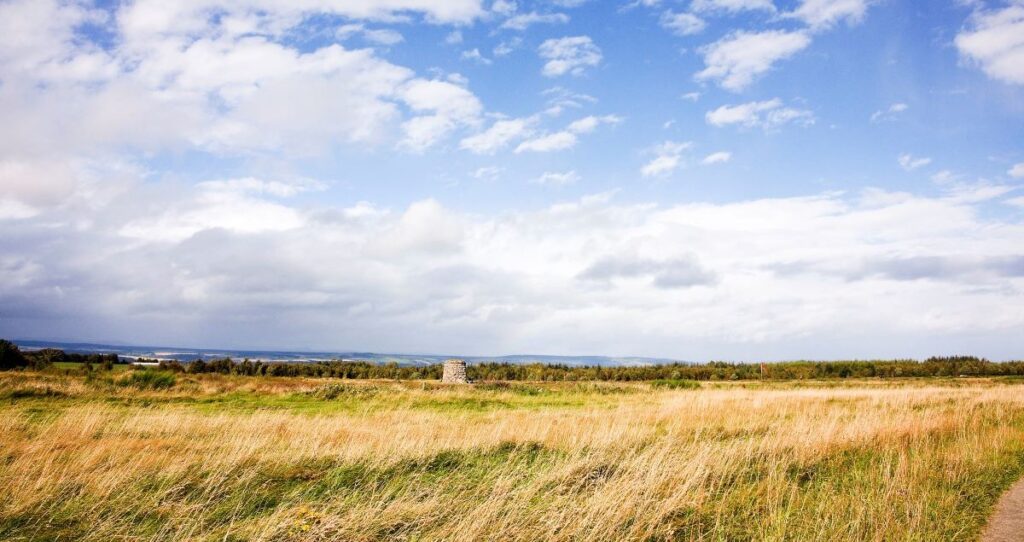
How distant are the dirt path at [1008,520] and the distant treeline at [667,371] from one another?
4535 centimetres

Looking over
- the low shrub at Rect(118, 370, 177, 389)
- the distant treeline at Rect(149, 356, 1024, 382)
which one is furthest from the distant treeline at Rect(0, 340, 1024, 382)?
the low shrub at Rect(118, 370, 177, 389)

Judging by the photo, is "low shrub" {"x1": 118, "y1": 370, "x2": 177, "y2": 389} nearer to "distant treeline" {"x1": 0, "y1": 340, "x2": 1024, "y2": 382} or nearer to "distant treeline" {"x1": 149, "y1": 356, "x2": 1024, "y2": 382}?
"distant treeline" {"x1": 0, "y1": 340, "x2": 1024, "y2": 382}

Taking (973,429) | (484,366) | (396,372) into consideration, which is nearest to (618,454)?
(973,429)

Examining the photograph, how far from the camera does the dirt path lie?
5.73m

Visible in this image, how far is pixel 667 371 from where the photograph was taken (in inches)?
2571

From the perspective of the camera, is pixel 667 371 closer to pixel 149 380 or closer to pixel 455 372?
pixel 455 372

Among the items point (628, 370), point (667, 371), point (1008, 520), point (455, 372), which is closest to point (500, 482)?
point (1008, 520)

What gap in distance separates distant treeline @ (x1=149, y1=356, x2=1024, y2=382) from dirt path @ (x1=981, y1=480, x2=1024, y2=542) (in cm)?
4535

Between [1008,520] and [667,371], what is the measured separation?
6123cm

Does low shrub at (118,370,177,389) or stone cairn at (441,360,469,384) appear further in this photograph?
stone cairn at (441,360,469,384)

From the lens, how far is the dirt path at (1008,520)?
5.73m

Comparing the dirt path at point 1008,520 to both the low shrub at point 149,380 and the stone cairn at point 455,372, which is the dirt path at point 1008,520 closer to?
the low shrub at point 149,380

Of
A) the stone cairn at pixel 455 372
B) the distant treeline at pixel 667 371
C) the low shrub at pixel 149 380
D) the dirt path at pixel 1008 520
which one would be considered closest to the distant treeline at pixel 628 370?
the distant treeline at pixel 667 371

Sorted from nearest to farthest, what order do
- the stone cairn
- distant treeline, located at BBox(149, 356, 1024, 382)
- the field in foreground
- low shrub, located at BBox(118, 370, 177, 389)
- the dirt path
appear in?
1. the dirt path
2. the field in foreground
3. low shrub, located at BBox(118, 370, 177, 389)
4. the stone cairn
5. distant treeline, located at BBox(149, 356, 1024, 382)
